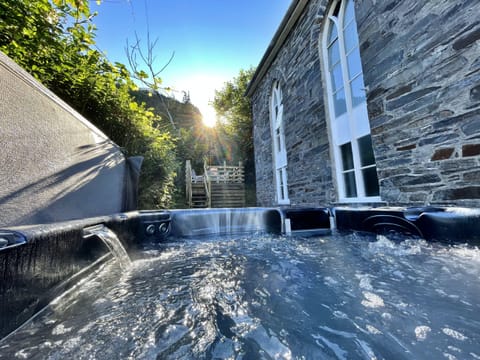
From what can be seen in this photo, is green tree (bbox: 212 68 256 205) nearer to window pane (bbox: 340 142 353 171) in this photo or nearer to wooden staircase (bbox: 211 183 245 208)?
wooden staircase (bbox: 211 183 245 208)

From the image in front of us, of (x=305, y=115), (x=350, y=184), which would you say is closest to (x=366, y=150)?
(x=350, y=184)

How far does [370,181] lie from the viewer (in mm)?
2820

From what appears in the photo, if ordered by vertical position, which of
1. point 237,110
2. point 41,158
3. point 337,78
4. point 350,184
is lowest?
point 350,184

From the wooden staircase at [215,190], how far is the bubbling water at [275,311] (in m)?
6.69

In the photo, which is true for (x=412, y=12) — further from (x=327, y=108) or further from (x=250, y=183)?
(x=250, y=183)

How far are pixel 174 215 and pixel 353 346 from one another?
Result: 2084mm

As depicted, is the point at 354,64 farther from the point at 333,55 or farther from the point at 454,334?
the point at 454,334

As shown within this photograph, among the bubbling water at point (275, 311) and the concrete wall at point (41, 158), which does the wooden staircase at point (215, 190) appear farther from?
the bubbling water at point (275, 311)

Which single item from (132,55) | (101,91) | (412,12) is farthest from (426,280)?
(132,55)

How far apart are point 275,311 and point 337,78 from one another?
365cm

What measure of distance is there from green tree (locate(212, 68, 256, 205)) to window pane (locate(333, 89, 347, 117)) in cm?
575

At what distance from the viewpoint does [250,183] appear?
31.2 ft

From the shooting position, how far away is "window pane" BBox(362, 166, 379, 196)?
274 cm

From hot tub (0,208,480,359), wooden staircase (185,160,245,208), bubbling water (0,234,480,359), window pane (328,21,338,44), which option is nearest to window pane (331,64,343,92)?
window pane (328,21,338,44)
